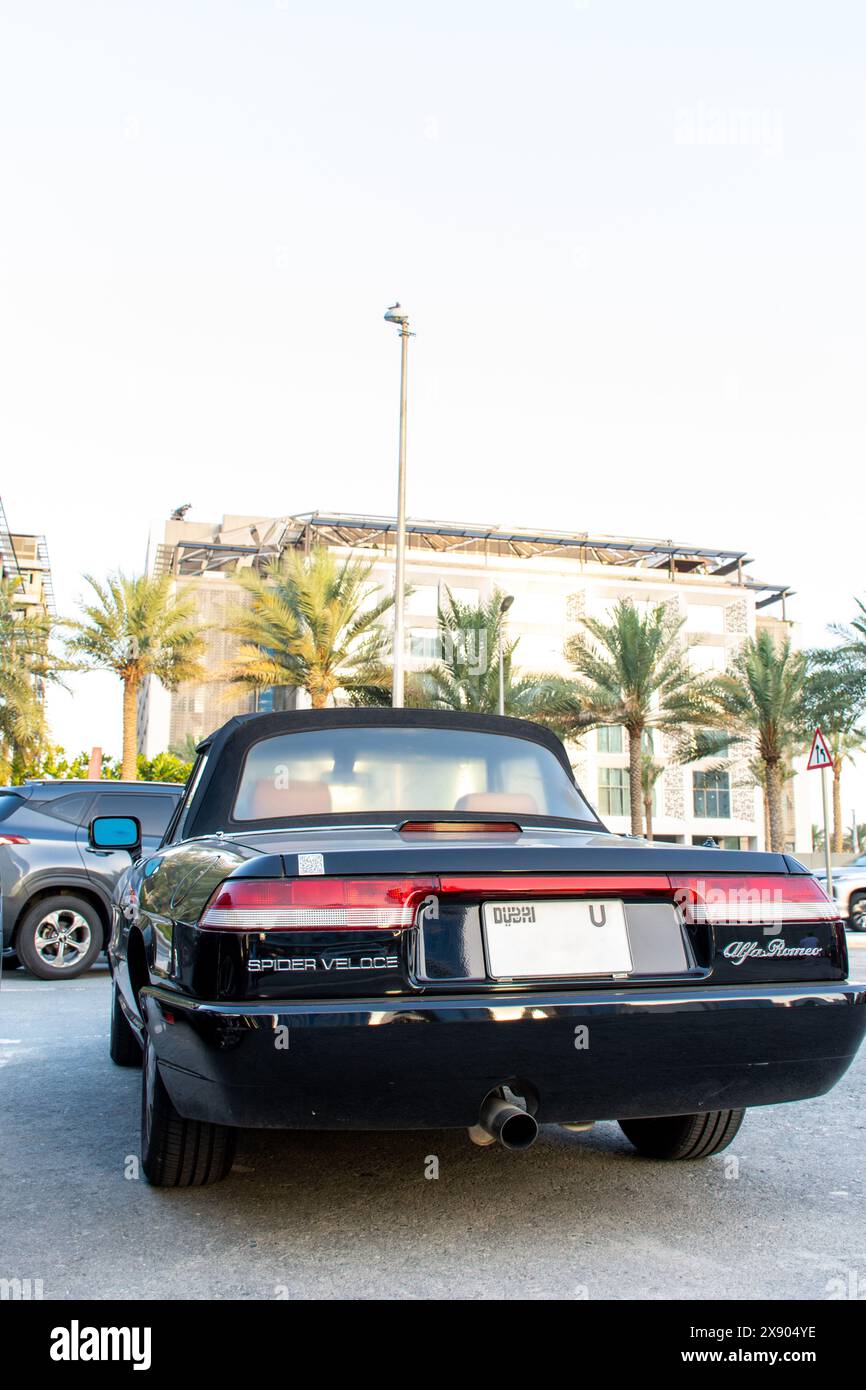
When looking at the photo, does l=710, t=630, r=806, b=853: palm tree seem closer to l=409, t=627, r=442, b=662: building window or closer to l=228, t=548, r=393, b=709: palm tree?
l=228, t=548, r=393, b=709: palm tree

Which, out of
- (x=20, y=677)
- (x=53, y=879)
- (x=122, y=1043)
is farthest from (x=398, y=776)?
(x=20, y=677)

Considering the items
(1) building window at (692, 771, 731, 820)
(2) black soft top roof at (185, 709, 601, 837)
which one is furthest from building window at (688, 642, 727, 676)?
(2) black soft top roof at (185, 709, 601, 837)

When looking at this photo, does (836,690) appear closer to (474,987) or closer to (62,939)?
(62,939)

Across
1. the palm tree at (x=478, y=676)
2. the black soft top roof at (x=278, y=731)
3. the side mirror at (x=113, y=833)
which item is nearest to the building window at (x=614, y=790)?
the palm tree at (x=478, y=676)

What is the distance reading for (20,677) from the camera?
3103 centimetres

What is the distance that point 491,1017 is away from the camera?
2850mm

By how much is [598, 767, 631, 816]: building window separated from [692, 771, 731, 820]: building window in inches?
142

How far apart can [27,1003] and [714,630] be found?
6193 centimetres

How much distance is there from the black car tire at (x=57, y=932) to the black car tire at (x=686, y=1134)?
268 inches

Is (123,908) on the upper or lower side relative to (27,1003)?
upper

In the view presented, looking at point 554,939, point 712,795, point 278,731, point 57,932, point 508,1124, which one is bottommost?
point 57,932

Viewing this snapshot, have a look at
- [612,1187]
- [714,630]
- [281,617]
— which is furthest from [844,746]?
[612,1187]

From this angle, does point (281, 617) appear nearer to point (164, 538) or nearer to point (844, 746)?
point (844, 746)

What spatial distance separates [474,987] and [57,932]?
7798 millimetres
